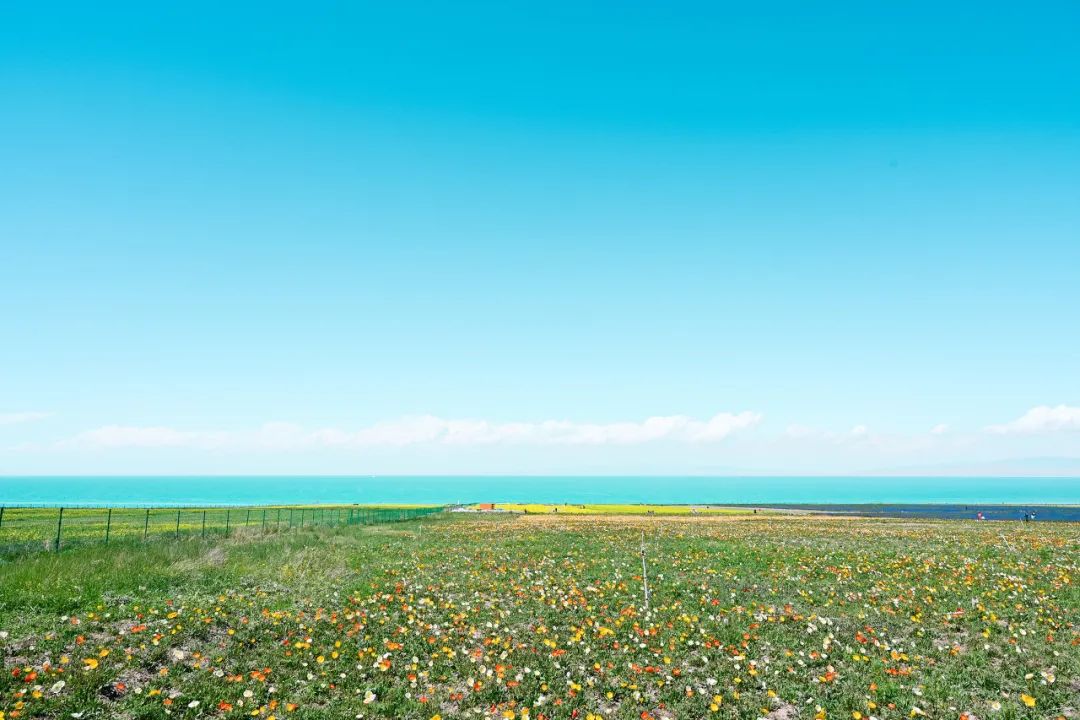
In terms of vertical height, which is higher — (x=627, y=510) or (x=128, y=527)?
(x=128, y=527)

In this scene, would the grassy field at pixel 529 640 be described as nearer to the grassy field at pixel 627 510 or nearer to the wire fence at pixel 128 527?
the wire fence at pixel 128 527

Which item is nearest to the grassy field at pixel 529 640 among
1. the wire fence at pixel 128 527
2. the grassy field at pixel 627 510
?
the wire fence at pixel 128 527

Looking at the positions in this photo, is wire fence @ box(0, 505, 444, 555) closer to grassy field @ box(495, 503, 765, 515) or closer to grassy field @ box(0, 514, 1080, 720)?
grassy field @ box(0, 514, 1080, 720)

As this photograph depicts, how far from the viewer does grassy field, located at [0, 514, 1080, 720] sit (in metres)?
9.95

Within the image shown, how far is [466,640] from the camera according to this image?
13070 millimetres

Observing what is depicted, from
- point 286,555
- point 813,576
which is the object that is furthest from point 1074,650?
point 286,555

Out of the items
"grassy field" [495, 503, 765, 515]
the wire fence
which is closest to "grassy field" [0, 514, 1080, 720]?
the wire fence

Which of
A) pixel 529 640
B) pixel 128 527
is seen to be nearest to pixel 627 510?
pixel 128 527

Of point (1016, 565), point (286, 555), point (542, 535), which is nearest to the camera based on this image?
point (1016, 565)

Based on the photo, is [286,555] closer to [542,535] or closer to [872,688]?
[542,535]

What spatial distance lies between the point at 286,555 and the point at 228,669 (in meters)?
15.7

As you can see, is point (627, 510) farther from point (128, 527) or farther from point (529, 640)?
point (529, 640)

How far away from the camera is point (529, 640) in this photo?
13117 millimetres

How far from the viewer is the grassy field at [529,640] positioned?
32.7ft
